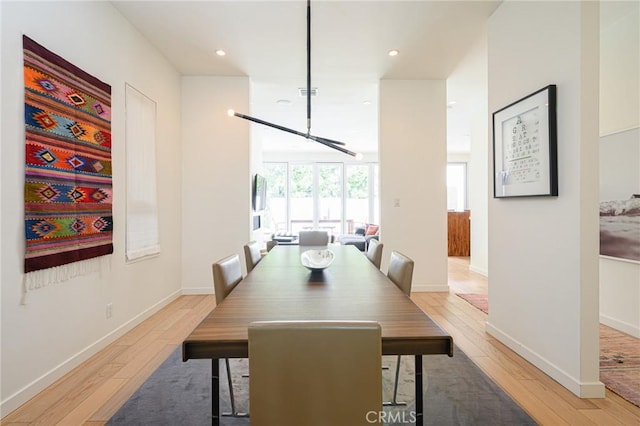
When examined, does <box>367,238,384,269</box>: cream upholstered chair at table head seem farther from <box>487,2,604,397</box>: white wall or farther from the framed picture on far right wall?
the framed picture on far right wall

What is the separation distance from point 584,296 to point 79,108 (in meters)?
3.44

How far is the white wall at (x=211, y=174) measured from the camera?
14.0 feet

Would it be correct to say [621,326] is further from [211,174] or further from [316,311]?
[211,174]

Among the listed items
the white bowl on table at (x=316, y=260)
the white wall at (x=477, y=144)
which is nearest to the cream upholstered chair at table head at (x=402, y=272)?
the white bowl on table at (x=316, y=260)

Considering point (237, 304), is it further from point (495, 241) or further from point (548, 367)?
point (495, 241)

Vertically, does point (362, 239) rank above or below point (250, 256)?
below

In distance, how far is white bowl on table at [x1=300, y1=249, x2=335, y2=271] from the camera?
6.63ft

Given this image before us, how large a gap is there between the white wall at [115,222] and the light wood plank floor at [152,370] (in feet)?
0.41

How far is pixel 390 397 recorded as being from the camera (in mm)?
1947

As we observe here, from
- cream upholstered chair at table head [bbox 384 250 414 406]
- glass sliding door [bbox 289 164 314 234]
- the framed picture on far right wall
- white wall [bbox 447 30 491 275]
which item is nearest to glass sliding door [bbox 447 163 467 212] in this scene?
white wall [bbox 447 30 491 275]

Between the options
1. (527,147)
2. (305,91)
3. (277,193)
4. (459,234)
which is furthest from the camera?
(277,193)

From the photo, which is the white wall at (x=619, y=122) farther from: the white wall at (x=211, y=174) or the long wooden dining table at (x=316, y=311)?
the white wall at (x=211, y=174)

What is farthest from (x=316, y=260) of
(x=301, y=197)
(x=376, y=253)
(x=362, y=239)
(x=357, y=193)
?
(x=357, y=193)

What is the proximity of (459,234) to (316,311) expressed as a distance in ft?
24.0
